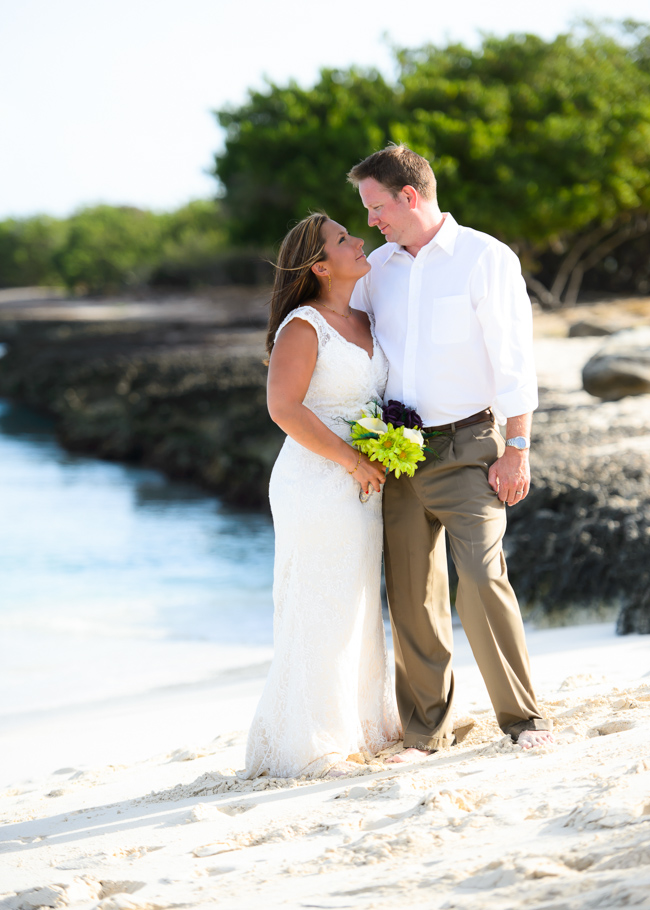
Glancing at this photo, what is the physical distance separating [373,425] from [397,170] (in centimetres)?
95

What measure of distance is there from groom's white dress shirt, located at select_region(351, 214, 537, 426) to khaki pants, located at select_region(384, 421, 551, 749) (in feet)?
0.49

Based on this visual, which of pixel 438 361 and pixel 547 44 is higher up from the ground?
pixel 547 44

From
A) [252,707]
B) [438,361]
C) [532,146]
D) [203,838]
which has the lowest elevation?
[252,707]

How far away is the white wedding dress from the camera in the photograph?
3.37m

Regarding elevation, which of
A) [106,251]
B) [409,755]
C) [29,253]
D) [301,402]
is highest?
[29,253]

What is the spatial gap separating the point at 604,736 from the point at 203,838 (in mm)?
1344

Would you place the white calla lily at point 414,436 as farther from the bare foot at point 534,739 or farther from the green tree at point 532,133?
the green tree at point 532,133

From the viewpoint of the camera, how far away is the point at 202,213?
57.5 metres

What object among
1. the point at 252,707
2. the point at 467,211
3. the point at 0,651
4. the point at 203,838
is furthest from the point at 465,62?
the point at 203,838

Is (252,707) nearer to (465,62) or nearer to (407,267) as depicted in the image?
(407,267)

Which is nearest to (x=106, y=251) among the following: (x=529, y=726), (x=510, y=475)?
(x=510, y=475)

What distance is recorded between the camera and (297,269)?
342cm

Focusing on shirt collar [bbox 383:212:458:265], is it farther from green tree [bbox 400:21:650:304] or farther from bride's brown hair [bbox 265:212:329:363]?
green tree [bbox 400:21:650:304]

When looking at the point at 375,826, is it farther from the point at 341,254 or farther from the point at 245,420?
the point at 245,420
